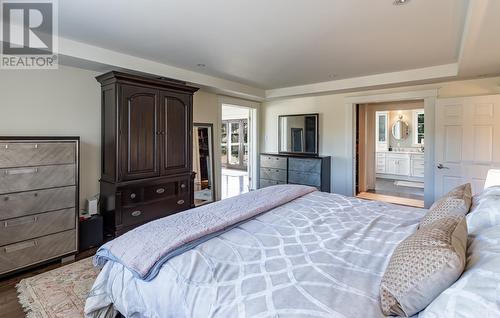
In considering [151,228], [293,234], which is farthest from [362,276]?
[151,228]

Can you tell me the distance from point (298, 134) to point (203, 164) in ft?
7.06

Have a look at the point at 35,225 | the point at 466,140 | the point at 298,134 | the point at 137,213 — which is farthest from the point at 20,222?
the point at 466,140

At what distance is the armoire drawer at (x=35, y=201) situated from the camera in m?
2.42

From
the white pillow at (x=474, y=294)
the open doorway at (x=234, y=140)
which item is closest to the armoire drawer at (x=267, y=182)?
the open doorway at (x=234, y=140)

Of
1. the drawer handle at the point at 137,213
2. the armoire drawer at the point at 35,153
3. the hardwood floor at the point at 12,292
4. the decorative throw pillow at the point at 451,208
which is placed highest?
the armoire drawer at the point at 35,153

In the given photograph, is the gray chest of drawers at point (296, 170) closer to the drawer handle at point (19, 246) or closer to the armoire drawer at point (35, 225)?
the armoire drawer at point (35, 225)

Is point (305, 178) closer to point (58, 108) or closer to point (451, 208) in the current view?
point (451, 208)

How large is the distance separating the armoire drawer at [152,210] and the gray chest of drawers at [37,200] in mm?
540

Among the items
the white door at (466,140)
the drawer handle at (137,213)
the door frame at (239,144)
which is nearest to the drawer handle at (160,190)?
the drawer handle at (137,213)

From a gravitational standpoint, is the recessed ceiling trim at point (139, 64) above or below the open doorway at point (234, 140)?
above

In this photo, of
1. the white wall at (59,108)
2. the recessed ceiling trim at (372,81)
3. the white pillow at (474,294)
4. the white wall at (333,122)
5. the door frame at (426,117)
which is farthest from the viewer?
the white wall at (333,122)

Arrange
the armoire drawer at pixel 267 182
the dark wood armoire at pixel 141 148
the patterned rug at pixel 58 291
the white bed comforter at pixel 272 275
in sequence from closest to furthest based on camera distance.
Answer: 1. the white bed comforter at pixel 272 275
2. the patterned rug at pixel 58 291
3. the dark wood armoire at pixel 141 148
4. the armoire drawer at pixel 267 182

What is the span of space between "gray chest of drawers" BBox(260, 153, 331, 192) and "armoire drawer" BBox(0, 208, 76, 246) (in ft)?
12.1

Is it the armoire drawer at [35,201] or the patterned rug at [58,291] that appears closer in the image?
the patterned rug at [58,291]
